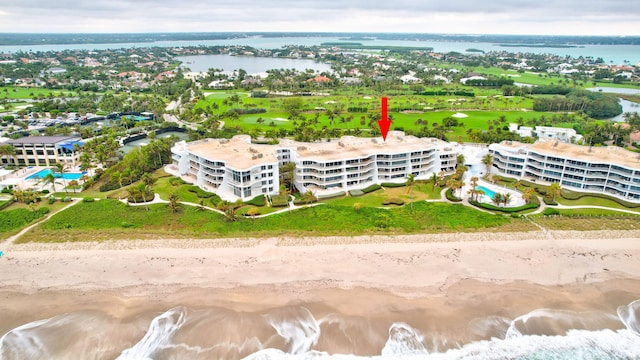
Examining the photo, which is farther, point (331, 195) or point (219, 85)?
point (219, 85)

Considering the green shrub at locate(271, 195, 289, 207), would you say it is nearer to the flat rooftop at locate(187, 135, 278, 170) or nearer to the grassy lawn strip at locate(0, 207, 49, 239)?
the flat rooftop at locate(187, 135, 278, 170)

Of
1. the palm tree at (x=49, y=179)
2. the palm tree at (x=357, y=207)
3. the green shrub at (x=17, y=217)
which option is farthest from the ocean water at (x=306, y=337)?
the palm tree at (x=49, y=179)

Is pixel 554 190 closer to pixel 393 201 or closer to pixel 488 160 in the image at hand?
pixel 488 160

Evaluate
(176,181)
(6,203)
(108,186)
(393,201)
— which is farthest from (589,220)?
(6,203)

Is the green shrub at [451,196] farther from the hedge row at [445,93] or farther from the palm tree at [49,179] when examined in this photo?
the hedge row at [445,93]

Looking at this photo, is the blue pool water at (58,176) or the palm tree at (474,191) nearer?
the palm tree at (474,191)

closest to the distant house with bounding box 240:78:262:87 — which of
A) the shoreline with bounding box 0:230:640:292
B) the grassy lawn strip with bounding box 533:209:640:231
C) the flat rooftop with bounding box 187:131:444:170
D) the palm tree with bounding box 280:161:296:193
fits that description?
the flat rooftop with bounding box 187:131:444:170

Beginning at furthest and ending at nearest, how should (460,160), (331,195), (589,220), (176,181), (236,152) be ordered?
(460,160) < (176,181) < (236,152) < (331,195) < (589,220)
